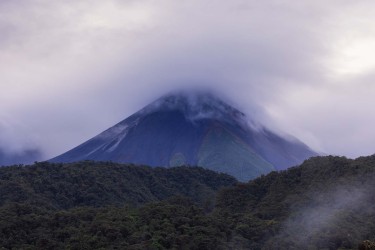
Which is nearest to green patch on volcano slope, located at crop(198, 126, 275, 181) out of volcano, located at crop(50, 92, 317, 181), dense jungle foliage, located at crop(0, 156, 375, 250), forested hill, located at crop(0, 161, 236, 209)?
volcano, located at crop(50, 92, 317, 181)

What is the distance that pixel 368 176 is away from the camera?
4497cm

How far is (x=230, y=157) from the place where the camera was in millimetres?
119125

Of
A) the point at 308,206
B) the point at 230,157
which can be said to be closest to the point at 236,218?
the point at 308,206

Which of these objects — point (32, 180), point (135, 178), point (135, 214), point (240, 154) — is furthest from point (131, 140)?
point (135, 214)

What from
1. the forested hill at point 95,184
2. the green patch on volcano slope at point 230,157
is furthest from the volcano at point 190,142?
the forested hill at point 95,184

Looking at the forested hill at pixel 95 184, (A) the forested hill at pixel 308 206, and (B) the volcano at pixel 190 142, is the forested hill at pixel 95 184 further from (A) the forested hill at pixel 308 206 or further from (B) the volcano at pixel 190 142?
(B) the volcano at pixel 190 142

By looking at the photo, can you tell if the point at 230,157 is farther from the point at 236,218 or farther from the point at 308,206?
the point at 308,206

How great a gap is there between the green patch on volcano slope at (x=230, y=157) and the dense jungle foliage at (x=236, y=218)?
53.4m

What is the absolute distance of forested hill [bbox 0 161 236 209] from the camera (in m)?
60.4

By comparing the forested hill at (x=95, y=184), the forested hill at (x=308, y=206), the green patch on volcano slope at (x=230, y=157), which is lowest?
the forested hill at (x=308, y=206)

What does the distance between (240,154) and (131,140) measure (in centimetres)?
3335

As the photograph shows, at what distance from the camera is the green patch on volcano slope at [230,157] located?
112 m

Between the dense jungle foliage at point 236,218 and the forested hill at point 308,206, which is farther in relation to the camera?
the dense jungle foliage at point 236,218

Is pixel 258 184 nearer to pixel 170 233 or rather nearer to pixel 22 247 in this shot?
pixel 170 233
